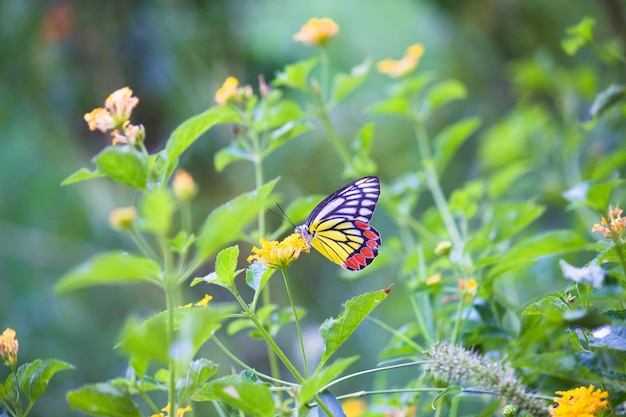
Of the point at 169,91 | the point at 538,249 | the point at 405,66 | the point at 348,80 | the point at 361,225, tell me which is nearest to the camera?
the point at 538,249

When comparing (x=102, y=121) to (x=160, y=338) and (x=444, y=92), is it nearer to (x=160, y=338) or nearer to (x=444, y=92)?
(x=160, y=338)

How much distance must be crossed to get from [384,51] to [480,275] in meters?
1.39

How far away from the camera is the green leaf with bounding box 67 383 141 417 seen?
493mm

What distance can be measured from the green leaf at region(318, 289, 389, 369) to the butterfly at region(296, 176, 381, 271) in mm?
221

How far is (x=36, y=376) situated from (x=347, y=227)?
1.50 feet

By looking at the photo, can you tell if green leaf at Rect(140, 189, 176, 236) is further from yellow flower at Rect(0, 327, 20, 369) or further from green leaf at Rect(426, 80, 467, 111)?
green leaf at Rect(426, 80, 467, 111)

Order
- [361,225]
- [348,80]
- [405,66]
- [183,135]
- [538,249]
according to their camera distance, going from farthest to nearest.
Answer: [405,66] < [348,80] < [361,225] < [538,249] < [183,135]

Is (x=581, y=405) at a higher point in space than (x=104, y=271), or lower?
lower

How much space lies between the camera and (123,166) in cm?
50

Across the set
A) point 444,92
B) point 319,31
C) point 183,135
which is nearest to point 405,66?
point 444,92

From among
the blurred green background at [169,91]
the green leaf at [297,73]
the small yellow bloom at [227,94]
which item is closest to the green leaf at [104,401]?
the small yellow bloom at [227,94]

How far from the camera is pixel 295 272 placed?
1949mm

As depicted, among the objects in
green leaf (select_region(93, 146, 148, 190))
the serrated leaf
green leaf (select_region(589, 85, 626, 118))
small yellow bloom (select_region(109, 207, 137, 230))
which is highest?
green leaf (select_region(93, 146, 148, 190))

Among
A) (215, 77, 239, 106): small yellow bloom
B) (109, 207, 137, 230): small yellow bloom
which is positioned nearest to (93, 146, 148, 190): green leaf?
(109, 207, 137, 230): small yellow bloom
